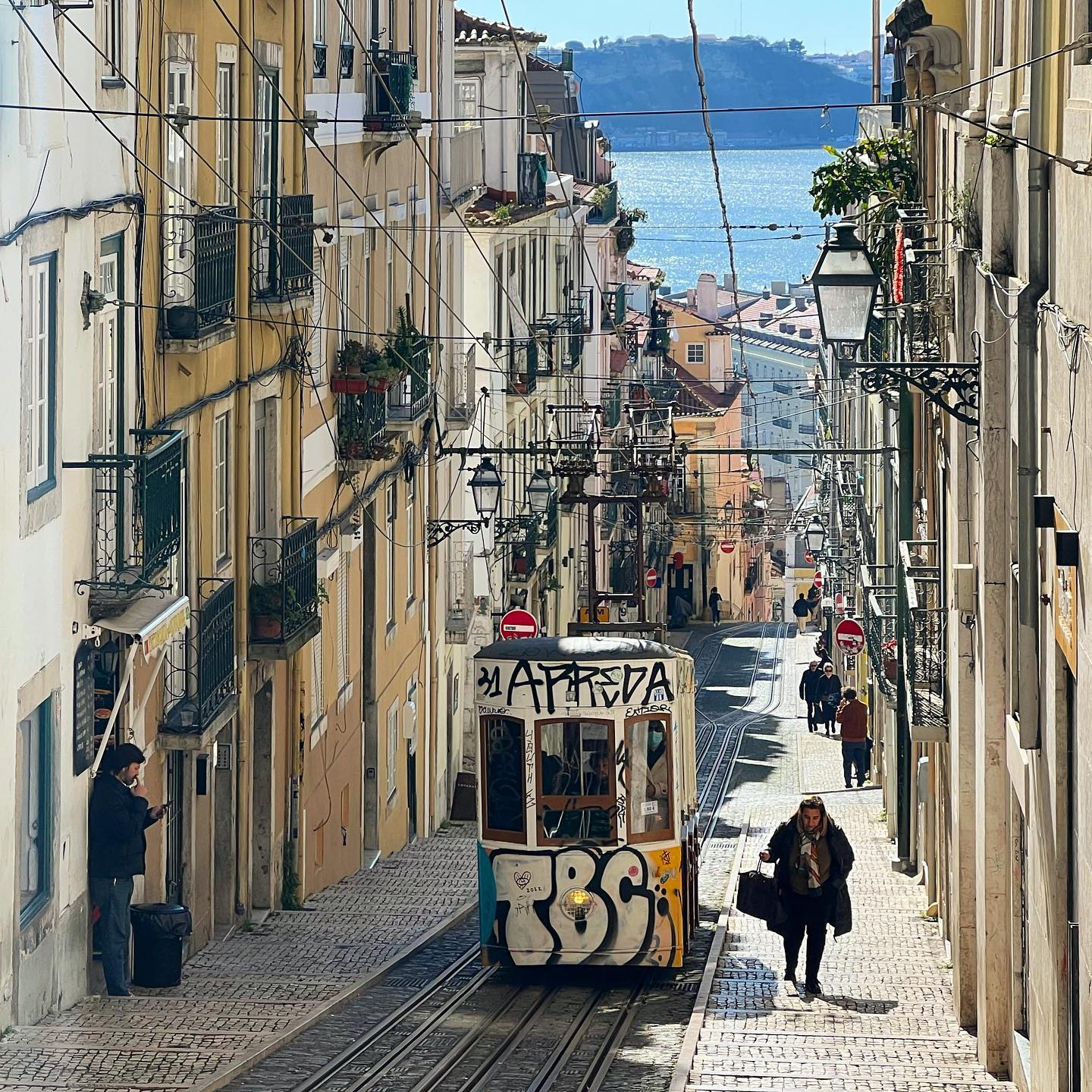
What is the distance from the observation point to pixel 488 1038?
14945 millimetres

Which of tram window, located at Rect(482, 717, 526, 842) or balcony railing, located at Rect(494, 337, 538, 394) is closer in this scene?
tram window, located at Rect(482, 717, 526, 842)

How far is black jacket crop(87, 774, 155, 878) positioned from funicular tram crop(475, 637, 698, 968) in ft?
10.6

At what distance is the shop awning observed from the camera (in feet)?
46.6

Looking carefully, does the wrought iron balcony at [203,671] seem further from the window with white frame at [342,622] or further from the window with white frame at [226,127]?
the window with white frame at [342,622]

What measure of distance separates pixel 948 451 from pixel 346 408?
26.1 ft

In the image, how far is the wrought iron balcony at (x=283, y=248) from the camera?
Result: 63.0ft

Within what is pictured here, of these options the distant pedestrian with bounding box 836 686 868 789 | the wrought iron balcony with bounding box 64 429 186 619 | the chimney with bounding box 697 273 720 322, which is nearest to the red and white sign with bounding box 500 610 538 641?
the distant pedestrian with bounding box 836 686 868 789

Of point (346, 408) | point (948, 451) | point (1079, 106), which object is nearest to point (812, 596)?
point (346, 408)

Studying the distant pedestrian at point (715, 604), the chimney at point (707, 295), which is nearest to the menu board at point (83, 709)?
the distant pedestrian at point (715, 604)

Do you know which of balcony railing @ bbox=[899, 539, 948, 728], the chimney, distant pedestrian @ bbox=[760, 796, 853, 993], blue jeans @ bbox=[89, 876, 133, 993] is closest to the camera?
blue jeans @ bbox=[89, 876, 133, 993]

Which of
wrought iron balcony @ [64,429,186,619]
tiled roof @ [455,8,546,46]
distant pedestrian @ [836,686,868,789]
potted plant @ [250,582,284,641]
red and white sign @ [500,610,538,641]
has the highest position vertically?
tiled roof @ [455,8,546,46]

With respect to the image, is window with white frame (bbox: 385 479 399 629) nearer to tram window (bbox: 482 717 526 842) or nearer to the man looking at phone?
tram window (bbox: 482 717 526 842)

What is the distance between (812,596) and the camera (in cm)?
7281

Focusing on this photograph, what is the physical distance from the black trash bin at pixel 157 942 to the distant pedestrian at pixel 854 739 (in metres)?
20.6
